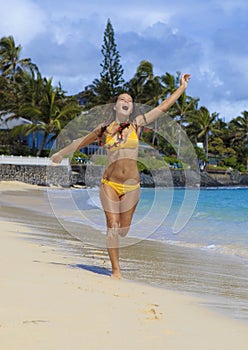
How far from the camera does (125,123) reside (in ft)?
15.2

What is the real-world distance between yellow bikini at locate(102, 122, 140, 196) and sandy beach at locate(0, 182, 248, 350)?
2.65 feet

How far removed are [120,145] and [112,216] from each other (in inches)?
25.4

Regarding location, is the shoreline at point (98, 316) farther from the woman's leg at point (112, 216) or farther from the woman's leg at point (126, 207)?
the woman's leg at point (126, 207)

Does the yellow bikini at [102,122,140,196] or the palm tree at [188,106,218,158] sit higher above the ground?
the palm tree at [188,106,218,158]

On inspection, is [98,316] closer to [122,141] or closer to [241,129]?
[122,141]

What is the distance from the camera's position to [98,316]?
326 cm

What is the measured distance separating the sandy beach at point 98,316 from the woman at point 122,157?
2.04 ft

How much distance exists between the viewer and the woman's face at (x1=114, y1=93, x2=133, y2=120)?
183 inches

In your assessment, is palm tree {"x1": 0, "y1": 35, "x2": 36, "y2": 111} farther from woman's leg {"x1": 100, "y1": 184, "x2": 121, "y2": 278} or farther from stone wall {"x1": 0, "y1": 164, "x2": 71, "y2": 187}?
woman's leg {"x1": 100, "y1": 184, "x2": 121, "y2": 278}

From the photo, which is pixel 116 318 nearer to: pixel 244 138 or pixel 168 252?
pixel 168 252

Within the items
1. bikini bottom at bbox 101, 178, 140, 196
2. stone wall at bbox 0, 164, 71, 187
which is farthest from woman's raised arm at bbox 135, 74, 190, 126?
stone wall at bbox 0, 164, 71, 187

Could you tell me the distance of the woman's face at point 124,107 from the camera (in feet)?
15.3

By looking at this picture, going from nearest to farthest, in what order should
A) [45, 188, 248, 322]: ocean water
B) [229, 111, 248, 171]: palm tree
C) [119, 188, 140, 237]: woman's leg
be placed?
1. [119, 188, 140, 237]: woman's leg
2. [45, 188, 248, 322]: ocean water
3. [229, 111, 248, 171]: palm tree

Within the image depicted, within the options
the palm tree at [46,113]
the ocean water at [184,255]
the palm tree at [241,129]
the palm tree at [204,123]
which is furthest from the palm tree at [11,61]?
the ocean water at [184,255]
